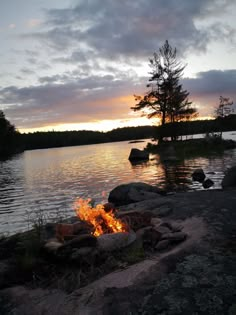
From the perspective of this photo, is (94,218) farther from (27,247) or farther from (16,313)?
(16,313)

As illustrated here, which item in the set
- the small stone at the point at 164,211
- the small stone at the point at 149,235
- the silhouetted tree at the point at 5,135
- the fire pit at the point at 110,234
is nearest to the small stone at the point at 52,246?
the fire pit at the point at 110,234

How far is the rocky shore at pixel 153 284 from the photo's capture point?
203 inches

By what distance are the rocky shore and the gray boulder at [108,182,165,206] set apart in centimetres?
760

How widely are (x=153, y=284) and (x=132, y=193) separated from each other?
10834mm

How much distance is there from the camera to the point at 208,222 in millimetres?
9000

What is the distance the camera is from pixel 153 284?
18.8ft

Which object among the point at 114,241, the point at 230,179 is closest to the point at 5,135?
the point at 230,179

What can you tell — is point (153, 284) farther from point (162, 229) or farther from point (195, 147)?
point (195, 147)

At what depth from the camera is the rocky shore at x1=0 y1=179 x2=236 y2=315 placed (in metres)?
5.16

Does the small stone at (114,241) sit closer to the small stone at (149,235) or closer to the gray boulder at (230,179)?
the small stone at (149,235)

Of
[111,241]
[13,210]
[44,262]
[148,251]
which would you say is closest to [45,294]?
[44,262]

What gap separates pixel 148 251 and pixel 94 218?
85.8 inches

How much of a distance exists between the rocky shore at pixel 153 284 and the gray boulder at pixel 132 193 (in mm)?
7597

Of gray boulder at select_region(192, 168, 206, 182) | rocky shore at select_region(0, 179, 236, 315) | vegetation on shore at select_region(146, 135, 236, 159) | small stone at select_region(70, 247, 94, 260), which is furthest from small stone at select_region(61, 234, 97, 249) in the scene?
vegetation on shore at select_region(146, 135, 236, 159)
